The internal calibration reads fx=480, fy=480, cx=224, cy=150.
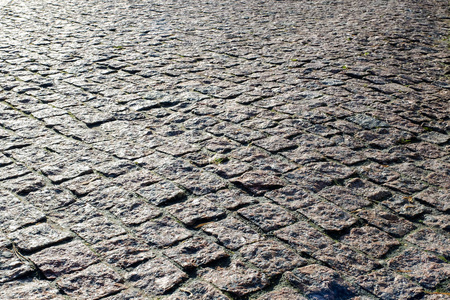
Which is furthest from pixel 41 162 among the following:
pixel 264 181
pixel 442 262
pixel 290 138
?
pixel 442 262

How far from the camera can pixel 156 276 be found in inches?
108

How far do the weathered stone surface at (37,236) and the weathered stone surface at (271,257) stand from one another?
1190mm

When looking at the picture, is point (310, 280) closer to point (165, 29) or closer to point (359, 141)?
point (359, 141)

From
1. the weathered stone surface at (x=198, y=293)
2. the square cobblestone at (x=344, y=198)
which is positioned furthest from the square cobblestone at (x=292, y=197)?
the weathered stone surface at (x=198, y=293)

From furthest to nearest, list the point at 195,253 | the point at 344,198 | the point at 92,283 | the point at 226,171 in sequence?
1. the point at 226,171
2. the point at 344,198
3. the point at 195,253
4. the point at 92,283

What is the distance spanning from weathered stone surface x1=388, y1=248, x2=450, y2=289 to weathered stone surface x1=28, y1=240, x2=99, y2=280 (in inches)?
71.3

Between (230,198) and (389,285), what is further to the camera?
(230,198)

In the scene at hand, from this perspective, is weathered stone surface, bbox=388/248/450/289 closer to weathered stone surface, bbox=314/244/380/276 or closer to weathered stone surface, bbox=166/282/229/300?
weathered stone surface, bbox=314/244/380/276

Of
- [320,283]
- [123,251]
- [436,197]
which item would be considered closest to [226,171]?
[123,251]

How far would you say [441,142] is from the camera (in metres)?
4.41

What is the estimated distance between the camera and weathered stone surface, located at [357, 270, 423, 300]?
2.59 meters

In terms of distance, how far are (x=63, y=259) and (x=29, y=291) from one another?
307 mm

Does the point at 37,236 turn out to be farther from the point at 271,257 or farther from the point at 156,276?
the point at 271,257

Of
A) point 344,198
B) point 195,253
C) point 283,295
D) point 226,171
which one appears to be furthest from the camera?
point 226,171
